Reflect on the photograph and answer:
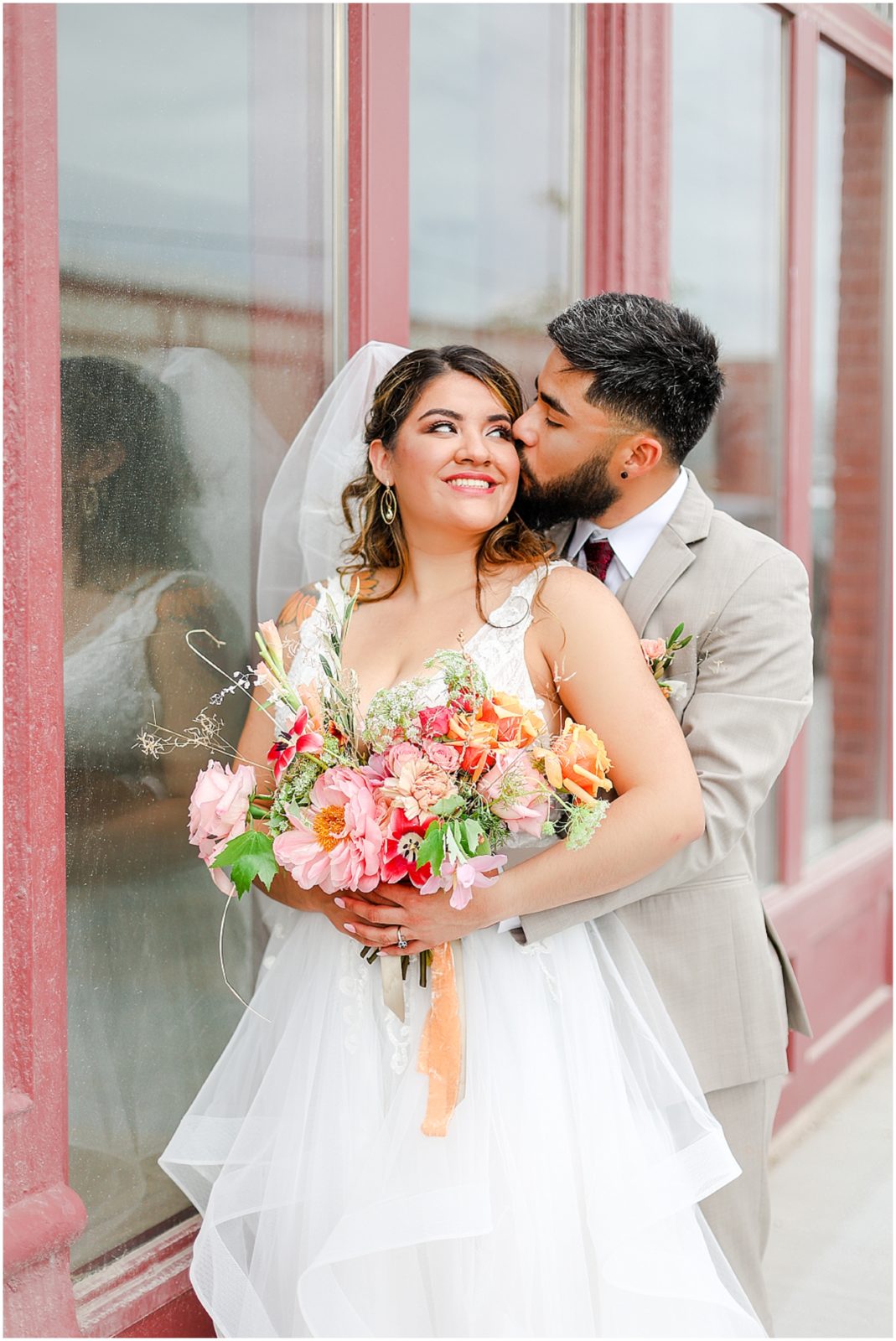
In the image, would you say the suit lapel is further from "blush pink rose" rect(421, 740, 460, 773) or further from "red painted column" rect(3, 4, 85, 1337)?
"red painted column" rect(3, 4, 85, 1337)

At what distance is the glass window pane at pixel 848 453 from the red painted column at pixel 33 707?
3123 millimetres

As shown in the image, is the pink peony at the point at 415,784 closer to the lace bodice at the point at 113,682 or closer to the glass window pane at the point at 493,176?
the lace bodice at the point at 113,682

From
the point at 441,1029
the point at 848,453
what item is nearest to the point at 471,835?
the point at 441,1029

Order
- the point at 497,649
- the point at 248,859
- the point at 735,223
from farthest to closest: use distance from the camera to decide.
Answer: the point at 735,223
the point at 497,649
the point at 248,859

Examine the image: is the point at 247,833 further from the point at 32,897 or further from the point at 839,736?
the point at 839,736

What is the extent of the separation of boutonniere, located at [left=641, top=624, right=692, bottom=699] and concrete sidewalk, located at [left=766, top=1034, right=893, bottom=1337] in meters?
1.74

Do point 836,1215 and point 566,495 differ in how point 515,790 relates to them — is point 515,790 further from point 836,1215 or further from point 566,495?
point 836,1215

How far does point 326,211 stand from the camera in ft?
8.74

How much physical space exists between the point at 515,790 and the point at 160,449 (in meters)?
1.02

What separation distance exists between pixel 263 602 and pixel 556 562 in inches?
25.1

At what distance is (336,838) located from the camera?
179cm

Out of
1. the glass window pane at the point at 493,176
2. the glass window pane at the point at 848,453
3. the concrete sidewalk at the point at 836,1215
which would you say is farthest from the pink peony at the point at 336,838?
the glass window pane at the point at 848,453

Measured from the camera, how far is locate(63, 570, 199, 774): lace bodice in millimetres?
2178

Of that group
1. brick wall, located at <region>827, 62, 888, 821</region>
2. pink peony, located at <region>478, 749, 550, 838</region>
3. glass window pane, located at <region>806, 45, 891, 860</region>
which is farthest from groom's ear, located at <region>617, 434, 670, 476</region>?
brick wall, located at <region>827, 62, 888, 821</region>
